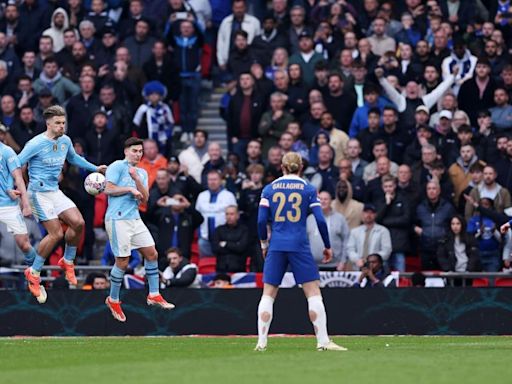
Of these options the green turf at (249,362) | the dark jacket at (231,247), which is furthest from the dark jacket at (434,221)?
the green turf at (249,362)

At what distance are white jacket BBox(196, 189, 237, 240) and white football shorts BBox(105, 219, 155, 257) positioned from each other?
5.53m

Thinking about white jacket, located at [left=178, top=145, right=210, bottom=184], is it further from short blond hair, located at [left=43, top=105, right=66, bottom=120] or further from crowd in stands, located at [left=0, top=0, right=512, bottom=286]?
short blond hair, located at [left=43, top=105, right=66, bottom=120]

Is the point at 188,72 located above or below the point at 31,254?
above

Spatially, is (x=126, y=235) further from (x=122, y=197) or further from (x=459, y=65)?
(x=459, y=65)

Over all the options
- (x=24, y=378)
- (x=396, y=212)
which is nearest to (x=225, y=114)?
(x=396, y=212)

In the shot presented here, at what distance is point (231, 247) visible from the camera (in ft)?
85.2

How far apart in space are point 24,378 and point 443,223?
463 inches

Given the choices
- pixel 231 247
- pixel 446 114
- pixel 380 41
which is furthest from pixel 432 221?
pixel 380 41

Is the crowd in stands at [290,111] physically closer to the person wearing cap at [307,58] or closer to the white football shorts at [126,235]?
the person wearing cap at [307,58]

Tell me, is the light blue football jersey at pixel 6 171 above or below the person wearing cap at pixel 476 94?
below

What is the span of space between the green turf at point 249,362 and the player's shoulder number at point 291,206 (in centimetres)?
168

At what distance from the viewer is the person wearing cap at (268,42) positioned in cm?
3009

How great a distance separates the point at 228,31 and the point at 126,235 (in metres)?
10.4

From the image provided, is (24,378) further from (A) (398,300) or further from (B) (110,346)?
(A) (398,300)
